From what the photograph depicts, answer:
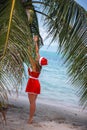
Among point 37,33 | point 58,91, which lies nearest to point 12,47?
point 37,33

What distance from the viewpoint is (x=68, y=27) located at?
5.53 metres

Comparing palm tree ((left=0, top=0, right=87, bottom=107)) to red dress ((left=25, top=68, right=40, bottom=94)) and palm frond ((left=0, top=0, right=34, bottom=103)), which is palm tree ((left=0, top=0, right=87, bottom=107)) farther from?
red dress ((left=25, top=68, right=40, bottom=94))

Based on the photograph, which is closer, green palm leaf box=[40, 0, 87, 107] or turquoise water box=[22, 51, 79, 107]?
green palm leaf box=[40, 0, 87, 107]

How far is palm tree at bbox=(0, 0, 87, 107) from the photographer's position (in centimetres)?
372

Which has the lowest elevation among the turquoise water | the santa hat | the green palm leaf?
the turquoise water

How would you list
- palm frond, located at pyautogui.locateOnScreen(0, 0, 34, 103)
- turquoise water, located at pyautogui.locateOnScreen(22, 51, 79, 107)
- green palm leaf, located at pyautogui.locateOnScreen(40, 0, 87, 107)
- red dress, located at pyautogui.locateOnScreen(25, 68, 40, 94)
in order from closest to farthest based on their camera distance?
palm frond, located at pyautogui.locateOnScreen(0, 0, 34, 103), green palm leaf, located at pyautogui.locateOnScreen(40, 0, 87, 107), red dress, located at pyautogui.locateOnScreen(25, 68, 40, 94), turquoise water, located at pyautogui.locateOnScreen(22, 51, 79, 107)

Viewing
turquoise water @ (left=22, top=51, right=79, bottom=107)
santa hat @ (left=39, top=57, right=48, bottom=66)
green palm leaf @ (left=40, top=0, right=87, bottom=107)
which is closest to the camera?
green palm leaf @ (left=40, top=0, right=87, bottom=107)

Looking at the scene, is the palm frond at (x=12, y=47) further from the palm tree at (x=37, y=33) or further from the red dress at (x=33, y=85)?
the red dress at (x=33, y=85)

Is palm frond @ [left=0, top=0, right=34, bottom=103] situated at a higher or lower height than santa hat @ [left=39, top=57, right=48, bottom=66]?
higher

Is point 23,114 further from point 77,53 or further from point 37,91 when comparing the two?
point 77,53

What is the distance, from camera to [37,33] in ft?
23.0


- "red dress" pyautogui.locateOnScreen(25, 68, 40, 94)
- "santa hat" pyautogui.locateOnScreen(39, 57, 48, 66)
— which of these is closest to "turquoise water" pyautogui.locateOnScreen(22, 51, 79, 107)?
"red dress" pyautogui.locateOnScreen(25, 68, 40, 94)

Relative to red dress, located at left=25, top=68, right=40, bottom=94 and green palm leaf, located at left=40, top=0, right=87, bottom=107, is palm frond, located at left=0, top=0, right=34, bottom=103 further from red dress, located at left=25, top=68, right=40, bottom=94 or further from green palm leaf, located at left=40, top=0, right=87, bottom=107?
Result: red dress, located at left=25, top=68, right=40, bottom=94

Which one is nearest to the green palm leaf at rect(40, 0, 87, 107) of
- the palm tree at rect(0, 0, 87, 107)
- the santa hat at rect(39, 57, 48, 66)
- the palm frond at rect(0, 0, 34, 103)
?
the palm tree at rect(0, 0, 87, 107)
